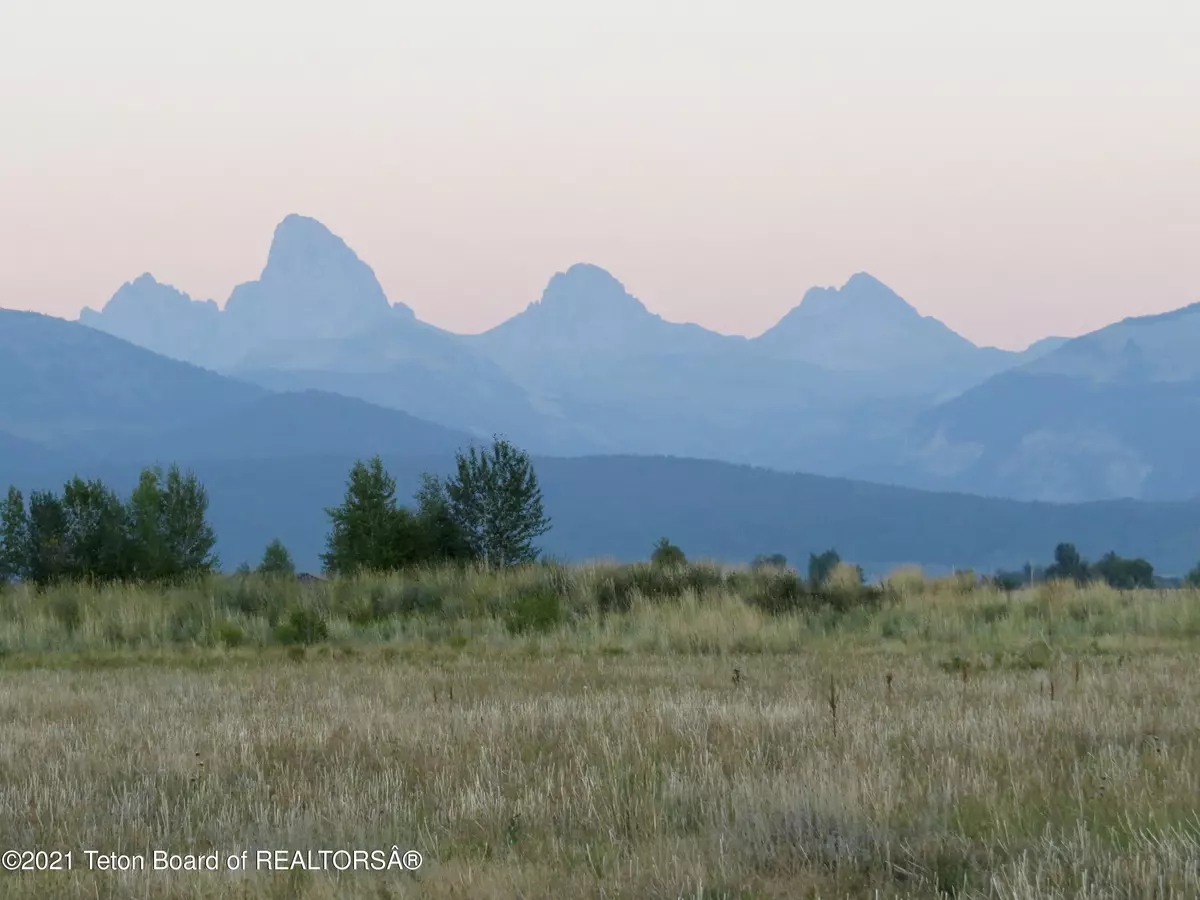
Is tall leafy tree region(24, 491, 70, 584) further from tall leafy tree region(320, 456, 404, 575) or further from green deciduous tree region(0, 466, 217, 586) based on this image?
tall leafy tree region(320, 456, 404, 575)

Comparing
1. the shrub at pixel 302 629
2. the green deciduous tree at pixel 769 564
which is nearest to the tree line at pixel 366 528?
the green deciduous tree at pixel 769 564

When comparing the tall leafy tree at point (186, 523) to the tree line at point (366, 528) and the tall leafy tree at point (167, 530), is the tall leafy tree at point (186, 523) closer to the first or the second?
the tall leafy tree at point (167, 530)

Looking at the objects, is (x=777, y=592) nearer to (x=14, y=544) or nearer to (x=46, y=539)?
(x=46, y=539)

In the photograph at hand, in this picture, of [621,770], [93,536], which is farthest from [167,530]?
[621,770]

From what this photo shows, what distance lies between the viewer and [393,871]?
22.0 ft

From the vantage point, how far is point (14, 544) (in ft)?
121

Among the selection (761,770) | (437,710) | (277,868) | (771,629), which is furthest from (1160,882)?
(771,629)

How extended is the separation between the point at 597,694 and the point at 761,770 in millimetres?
4898

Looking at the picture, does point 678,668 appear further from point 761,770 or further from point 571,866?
point 571,866

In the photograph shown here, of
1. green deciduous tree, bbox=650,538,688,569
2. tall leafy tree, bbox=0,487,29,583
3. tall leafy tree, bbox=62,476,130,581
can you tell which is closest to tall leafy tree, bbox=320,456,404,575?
tall leafy tree, bbox=62,476,130,581

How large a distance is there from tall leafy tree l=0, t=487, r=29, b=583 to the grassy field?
17.6m

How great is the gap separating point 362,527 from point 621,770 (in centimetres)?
2922

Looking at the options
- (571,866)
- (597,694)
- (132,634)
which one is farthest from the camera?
(132,634)

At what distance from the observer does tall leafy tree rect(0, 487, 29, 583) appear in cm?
3694
